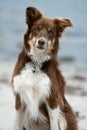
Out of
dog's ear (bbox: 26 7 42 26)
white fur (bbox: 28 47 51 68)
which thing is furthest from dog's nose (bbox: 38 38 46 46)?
dog's ear (bbox: 26 7 42 26)

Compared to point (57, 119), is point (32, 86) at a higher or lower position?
higher

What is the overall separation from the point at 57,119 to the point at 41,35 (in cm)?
114

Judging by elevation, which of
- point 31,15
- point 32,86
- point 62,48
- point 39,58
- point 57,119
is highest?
point 31,15

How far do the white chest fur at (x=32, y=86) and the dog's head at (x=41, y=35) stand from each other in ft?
0.64

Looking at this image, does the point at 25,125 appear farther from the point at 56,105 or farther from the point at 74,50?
the point at 74,50

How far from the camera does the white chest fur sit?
8.06 metres

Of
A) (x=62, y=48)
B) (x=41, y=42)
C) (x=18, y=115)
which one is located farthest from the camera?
(x=62, y=48)

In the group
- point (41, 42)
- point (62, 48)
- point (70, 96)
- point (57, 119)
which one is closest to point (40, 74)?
point (41, 42)

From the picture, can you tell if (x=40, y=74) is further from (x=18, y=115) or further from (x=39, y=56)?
(x=18, y=115)

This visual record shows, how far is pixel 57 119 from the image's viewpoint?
8.31 m

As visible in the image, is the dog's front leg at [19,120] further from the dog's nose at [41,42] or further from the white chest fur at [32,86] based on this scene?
the dog's nose at [41,42]

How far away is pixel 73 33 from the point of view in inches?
854

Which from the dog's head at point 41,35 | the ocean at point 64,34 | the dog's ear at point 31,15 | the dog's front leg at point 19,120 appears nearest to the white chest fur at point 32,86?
the dog's head at point 41,35

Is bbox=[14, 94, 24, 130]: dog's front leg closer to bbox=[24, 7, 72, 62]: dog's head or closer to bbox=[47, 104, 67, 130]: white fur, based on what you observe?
bbox=[47, 104, 67, 130]: white fur
